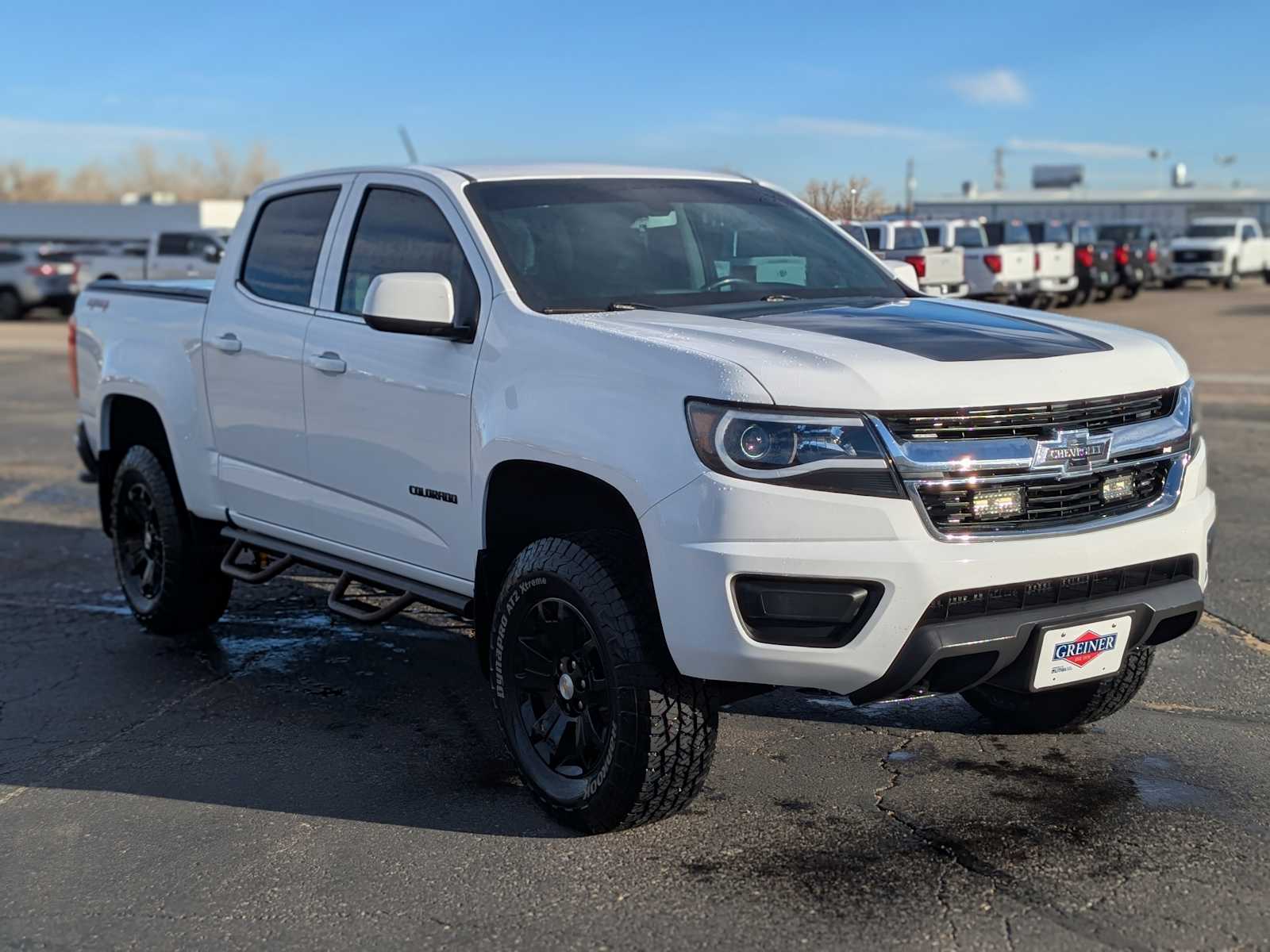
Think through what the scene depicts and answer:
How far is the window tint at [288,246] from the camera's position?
552 centimetres

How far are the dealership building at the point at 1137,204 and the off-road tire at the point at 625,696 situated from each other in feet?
172

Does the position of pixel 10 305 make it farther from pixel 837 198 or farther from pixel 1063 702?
pixel 1063 702

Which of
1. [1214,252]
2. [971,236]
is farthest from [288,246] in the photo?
[1214,252]

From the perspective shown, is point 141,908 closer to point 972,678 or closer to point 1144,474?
point 972,678

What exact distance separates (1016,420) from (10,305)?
101 ft

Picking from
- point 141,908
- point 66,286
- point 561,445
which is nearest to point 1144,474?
point 561,445

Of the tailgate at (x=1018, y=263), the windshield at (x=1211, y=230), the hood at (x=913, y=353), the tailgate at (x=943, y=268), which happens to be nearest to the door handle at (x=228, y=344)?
the hood at (x=913, y=353)

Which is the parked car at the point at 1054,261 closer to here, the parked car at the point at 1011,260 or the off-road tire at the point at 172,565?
the parked car at the point at 1011,260

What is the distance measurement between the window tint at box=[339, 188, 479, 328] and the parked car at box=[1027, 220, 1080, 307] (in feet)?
76.4

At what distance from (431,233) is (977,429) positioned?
210 cm

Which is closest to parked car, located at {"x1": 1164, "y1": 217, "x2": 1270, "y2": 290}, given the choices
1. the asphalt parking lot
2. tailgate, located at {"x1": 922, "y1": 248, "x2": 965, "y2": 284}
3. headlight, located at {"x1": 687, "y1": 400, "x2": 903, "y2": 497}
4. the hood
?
tailgate, located at {"x1": 922, "y1": 248, "x2": 965, "y2": 284}

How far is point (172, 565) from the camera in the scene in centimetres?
627

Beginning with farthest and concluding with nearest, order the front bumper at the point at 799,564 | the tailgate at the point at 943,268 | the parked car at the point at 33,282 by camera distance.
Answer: the parked car at the point at 33,282 → the tailgate at the point at 943,268 → the front bumper at the point at 799,564

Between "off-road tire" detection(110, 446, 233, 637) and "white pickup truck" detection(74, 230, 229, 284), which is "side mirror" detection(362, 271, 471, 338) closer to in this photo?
"off-road tire" detection(110, 446, 233, 637)
